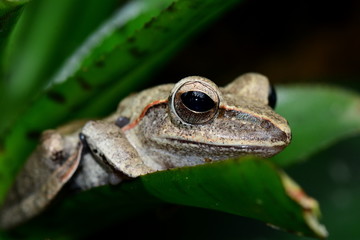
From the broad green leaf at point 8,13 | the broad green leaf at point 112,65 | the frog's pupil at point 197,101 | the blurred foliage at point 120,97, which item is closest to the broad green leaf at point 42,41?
A: the blurred foliage at point 120,97

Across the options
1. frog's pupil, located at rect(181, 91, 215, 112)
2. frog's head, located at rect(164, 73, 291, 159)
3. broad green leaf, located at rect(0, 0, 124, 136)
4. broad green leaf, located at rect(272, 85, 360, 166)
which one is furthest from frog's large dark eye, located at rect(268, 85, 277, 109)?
broad green leaf, located at rect(0, 0, 124, 136)

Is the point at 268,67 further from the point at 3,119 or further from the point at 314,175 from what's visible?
the point at 3,119

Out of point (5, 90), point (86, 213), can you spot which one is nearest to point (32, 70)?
point (5, 90)

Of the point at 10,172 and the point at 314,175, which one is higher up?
the point at 10,172

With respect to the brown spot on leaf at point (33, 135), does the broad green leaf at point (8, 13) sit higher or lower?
lower

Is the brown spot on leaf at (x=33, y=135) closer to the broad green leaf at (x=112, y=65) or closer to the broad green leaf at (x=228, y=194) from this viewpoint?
the broad green leaf at (x=112, y=65)

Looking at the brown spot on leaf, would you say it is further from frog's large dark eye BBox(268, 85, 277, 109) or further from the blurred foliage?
frog's large dark eye BBox(268, 85, 277, 109)

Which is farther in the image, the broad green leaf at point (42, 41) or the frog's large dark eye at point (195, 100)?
the broad green leaf at point (42, 41)
